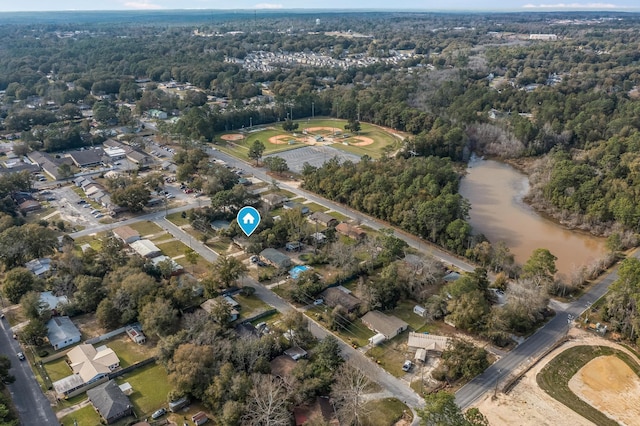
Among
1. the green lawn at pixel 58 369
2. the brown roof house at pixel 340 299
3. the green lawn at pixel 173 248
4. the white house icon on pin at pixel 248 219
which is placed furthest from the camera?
the white house icon on pin at pixel 248 219

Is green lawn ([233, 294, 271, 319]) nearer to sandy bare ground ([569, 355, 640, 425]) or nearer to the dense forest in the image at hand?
the dense forest

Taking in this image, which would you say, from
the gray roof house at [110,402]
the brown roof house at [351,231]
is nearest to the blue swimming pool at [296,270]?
the brown roof house at [351,231]

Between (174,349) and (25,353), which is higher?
(174,349)

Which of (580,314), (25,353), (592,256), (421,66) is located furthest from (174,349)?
(421,66)

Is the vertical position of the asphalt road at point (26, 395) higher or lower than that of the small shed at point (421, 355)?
lower

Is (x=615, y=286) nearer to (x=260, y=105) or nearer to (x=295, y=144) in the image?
(x=295, y=144)

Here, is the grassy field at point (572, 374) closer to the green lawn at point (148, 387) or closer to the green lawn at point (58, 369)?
the green lawn at point (148, 387)

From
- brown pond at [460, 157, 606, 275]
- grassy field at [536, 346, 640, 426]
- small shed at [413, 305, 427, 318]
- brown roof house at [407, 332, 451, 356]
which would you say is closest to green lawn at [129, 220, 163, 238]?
small shed at [413, 305, 427, 318]
